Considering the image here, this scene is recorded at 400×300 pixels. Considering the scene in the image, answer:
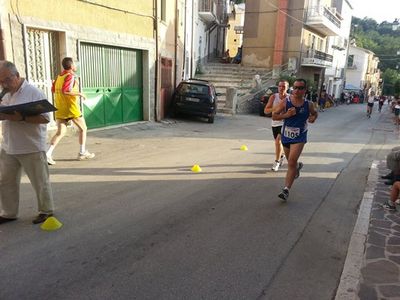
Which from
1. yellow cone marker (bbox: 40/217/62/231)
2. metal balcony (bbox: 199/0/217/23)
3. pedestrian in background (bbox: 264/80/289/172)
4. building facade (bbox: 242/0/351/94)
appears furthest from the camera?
building facade (bbox: 242/0/351/94)

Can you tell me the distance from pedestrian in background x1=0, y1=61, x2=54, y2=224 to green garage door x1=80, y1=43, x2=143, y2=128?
22.2ft

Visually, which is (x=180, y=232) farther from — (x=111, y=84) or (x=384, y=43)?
(x=384, y=43)

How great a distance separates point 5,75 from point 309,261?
12.2ft

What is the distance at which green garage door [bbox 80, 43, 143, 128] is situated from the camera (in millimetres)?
10930

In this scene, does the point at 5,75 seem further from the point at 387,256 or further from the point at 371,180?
the point at 371,180

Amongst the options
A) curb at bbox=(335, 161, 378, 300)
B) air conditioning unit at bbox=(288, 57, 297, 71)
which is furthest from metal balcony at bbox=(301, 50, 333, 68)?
curb at bbox=(335, 161, 378, 300)

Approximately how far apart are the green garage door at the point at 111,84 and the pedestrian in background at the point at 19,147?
678cm

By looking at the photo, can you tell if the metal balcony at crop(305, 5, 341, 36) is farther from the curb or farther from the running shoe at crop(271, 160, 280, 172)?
the curb

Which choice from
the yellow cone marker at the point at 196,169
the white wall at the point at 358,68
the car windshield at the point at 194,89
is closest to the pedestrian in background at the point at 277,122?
the yellow cone marker at the point at 196,169

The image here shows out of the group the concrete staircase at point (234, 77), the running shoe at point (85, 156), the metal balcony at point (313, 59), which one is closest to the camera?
the running shoe at point (85, 156)

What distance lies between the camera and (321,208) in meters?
5.60

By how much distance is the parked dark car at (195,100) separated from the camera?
15336mm

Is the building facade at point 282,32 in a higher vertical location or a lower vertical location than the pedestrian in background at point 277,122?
higher

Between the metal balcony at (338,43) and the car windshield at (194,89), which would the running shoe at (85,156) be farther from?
the metal balcony at (338,43)
